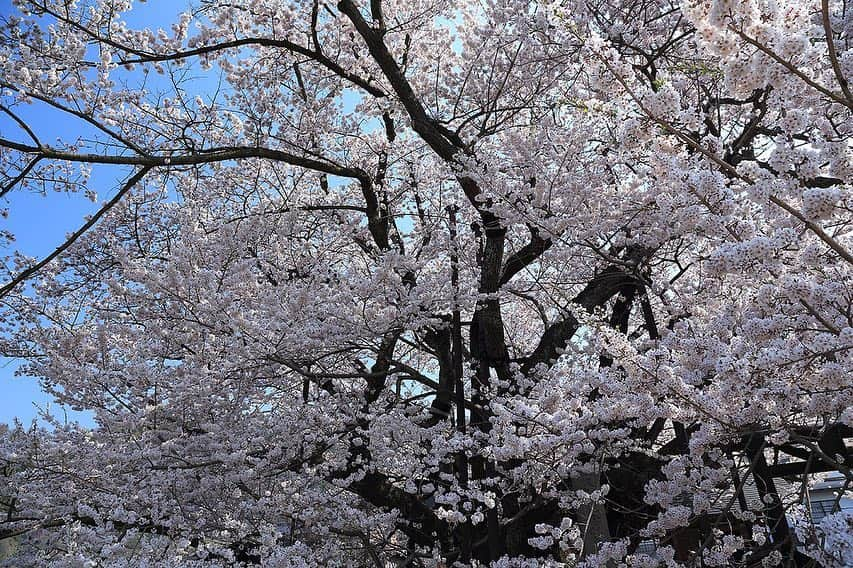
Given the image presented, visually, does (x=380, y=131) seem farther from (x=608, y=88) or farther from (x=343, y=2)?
(x=608, y=88)

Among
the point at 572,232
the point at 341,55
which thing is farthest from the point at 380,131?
the point at 572,232

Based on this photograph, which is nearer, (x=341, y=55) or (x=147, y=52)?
(x=147, y=52)

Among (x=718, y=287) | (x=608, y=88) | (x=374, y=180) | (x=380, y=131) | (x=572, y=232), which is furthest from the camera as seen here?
(x=380, y=131)

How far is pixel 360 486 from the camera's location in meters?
5.94

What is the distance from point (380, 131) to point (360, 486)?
5.20 metres

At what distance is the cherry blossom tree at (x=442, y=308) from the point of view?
2764 mm

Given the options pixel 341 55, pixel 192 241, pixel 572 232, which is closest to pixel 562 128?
pixel 572 232

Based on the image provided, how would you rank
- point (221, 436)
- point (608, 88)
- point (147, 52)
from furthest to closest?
1. point (147, 52)
2. point (221, 436)
3. point (608, 88)

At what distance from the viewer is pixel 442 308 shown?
6.08 metres

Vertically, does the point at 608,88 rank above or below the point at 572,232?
below

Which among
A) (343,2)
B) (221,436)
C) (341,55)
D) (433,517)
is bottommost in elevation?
(433,517)

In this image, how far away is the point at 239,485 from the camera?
535 centimetres

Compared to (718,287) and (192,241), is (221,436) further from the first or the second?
(718,287)

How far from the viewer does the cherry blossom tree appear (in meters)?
2.76
